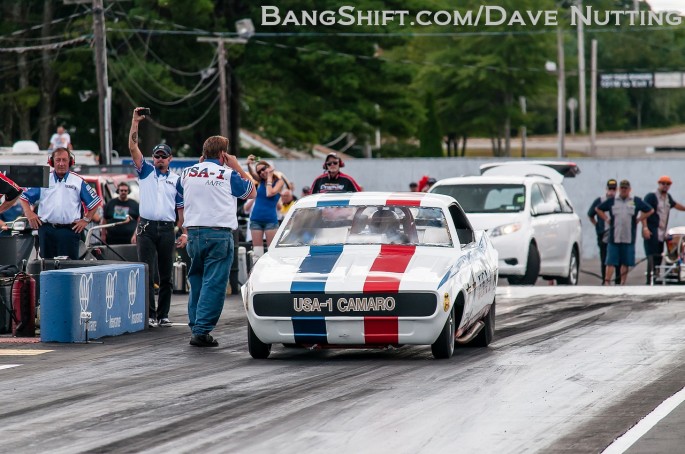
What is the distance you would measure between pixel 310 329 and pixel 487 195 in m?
11.2

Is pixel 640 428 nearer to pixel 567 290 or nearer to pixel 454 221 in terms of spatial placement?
pixel 454 221

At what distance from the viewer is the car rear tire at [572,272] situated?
2369cm

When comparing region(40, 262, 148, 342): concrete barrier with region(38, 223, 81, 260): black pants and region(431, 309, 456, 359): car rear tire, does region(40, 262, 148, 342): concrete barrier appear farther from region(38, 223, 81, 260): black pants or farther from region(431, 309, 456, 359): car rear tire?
region(431, 309, 456, 359): car rear tire

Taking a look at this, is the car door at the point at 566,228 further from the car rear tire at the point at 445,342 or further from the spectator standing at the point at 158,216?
the car rear tire at the point at 445,342

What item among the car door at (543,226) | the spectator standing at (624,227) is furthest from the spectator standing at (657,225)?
the car door at (543,226)

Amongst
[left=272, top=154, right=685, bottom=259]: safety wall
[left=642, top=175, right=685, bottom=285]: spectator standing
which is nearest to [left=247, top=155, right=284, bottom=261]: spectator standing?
[left=642, top=175, right=685, bottom=285]: spectator standing

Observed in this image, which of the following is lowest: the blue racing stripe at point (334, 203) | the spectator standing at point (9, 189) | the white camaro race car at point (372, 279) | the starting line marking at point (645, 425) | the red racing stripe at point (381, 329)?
the starting line marking at point (645, 425)

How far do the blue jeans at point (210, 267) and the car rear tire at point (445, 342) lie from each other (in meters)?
2.36

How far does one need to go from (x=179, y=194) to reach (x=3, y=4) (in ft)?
160

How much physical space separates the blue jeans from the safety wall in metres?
22.9

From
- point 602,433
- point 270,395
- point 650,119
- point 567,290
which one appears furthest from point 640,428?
point 650,119

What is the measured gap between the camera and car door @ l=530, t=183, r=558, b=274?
22.3 metres

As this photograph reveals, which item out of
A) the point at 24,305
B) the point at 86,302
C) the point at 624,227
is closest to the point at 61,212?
the point at 24,305

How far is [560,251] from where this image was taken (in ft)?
76.1
